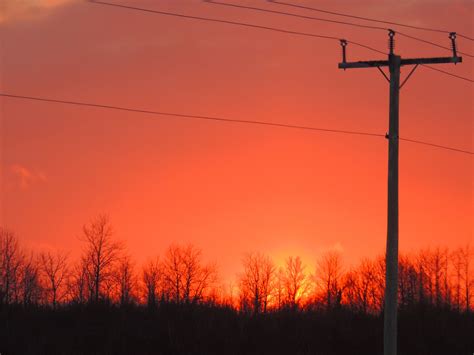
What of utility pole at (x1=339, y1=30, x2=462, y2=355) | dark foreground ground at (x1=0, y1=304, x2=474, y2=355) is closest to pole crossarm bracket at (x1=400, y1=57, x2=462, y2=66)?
utility pole at (x1=339, y1=30, x2=462, y2=355)

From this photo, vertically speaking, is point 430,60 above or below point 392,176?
above

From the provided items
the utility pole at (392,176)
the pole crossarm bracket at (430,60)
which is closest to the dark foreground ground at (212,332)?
the utility pole at (392,176)

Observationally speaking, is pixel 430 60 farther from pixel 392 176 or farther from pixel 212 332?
pixel 212 332

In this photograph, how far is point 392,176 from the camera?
22391mm

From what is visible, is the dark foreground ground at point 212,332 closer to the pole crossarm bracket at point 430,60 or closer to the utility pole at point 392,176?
the utility pole at point 392,176

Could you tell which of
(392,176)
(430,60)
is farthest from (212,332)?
(430,60)

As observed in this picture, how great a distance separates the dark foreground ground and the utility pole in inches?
494

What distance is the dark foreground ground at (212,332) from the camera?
107ft

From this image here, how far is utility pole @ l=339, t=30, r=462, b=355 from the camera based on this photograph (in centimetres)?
2197

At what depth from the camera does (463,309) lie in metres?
45.1

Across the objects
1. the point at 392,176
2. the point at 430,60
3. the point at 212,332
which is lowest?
the point at 212,332

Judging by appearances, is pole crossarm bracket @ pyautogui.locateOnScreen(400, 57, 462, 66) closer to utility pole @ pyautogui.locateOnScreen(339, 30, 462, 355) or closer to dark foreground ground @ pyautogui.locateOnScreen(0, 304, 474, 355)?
utility pole @ pyautogui.locateOnScreen(339, 30, 462, 355)

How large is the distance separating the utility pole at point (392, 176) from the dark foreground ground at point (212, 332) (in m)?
12.5

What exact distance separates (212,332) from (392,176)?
1551 centimetres
